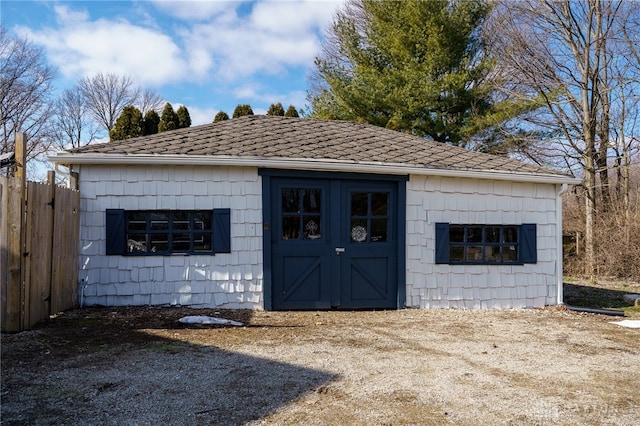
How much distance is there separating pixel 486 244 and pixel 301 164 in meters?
3.35

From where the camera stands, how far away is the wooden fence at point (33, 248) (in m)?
4.96

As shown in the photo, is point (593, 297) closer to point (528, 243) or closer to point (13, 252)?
point (528, 243)

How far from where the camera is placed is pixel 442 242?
7.58 meters

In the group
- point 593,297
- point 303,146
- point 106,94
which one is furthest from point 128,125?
point 106,94

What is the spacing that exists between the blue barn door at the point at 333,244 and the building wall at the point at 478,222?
38 cm

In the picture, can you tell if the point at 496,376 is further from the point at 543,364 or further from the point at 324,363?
the point at 324,363

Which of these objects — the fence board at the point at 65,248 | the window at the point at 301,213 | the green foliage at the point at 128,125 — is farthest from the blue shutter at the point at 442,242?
the green foliage at the point at 128,125

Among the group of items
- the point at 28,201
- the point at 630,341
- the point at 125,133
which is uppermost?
the point at 125,133

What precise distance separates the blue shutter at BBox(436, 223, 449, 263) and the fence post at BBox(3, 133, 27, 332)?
5.66 meters

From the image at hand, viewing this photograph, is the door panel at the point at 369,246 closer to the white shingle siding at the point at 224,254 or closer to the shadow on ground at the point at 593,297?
the white shingle siding at the point at 224,254

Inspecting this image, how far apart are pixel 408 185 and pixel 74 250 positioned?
5021mm

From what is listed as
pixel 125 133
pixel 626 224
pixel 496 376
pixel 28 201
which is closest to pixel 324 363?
pixel 496 376

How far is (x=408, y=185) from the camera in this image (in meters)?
7.50

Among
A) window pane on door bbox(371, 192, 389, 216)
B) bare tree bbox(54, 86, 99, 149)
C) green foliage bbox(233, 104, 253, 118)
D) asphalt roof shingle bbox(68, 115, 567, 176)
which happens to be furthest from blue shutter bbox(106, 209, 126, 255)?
bare tree bbox(54, 86, 99, 149)
